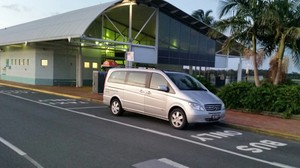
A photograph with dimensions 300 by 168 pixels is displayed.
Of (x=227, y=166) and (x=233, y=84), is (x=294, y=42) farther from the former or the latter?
(x=227, y=166)

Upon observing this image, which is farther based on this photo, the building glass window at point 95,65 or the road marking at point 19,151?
the building glass window at point 95,65

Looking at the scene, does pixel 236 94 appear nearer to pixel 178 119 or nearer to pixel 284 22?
pixel 284 22

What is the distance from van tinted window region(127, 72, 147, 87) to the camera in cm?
1149

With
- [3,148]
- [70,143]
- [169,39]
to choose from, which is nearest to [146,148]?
[70,143]

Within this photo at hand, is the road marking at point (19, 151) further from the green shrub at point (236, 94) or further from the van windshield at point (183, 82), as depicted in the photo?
the green shrub at point (236, 94)

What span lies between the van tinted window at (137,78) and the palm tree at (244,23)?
617 cm

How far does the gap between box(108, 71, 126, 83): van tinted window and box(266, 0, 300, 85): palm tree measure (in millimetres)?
Result: 6828

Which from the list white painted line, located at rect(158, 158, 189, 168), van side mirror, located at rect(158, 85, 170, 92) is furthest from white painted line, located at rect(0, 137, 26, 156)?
van side mirror, located at rect(158, 85, 170, 92)

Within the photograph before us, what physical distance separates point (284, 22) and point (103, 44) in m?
16.5

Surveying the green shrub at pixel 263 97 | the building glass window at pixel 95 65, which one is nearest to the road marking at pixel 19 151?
the green shrub at pixel 263 97

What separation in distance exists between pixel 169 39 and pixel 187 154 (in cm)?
2353

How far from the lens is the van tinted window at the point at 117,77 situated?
12.4 m

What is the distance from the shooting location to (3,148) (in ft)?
22.7

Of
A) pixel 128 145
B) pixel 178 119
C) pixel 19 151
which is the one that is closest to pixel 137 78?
pixel 178 119
